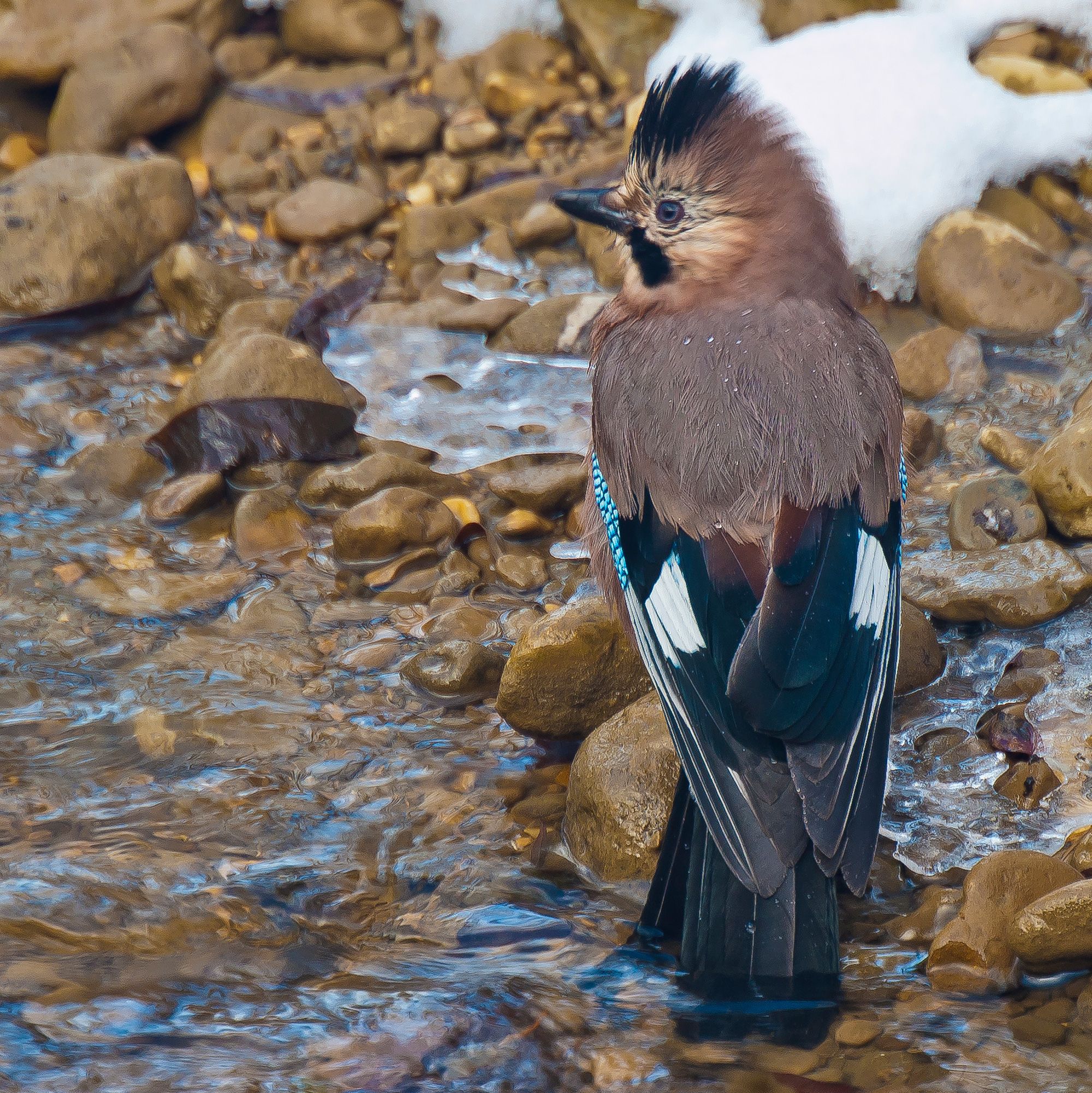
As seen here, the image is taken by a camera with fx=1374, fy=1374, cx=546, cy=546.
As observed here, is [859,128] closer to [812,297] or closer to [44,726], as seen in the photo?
[812,297]

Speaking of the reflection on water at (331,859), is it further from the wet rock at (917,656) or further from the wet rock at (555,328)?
the wet rock at (555,328)

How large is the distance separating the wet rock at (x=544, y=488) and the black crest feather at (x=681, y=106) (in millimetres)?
983

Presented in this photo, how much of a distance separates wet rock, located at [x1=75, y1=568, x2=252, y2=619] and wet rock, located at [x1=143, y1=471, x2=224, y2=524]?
0.24 meters

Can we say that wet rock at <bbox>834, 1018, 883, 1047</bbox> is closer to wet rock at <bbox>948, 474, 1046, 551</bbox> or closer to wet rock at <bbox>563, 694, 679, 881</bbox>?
wet rock at <bbox>563, 694, 679, 881</bbox>

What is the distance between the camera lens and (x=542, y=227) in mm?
4910

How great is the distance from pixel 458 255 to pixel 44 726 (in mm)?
2516

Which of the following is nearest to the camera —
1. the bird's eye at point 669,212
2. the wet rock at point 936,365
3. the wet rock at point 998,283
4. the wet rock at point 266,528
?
the bird's eye at point 669,212

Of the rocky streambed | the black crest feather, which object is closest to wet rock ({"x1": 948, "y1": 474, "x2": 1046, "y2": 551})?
the rocky streambed

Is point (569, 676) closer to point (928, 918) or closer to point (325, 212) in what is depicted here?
point (928, 918)

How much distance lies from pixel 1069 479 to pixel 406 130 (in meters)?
Result: 3.04

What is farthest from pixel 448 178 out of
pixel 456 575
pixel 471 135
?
pixel 456 575

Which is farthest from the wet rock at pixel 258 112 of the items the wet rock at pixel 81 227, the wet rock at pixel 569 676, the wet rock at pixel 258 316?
the wet rock at pixel 569 676

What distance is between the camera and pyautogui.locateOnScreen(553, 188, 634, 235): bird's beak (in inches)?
127

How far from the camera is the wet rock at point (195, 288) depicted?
4645 millimetres
